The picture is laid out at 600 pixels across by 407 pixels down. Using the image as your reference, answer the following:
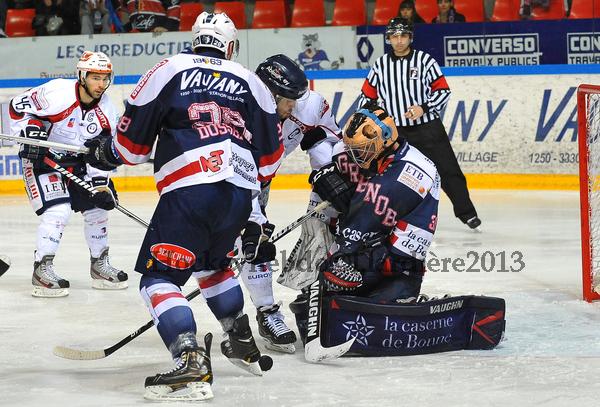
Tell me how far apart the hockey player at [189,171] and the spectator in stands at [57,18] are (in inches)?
267

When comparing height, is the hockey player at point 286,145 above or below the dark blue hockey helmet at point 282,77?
below

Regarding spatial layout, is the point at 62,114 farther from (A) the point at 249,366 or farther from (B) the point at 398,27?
(B) the point at 398,27

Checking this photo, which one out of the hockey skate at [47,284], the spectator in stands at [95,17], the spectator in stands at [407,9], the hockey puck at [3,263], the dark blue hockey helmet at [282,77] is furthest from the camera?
the spectator in stands at [95,17]

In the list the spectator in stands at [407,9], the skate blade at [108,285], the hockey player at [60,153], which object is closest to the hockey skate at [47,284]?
the hockey player at [60,153]

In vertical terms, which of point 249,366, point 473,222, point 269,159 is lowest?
point 473,222

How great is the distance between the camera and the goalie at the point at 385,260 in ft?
13.5

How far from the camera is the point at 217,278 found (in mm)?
3789

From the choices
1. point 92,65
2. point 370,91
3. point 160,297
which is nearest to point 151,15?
point 370,91

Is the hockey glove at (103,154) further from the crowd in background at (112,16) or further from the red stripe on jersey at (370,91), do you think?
the crowd in background at (112,16)

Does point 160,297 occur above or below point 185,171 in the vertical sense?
below

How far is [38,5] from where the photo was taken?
1091 centimetres

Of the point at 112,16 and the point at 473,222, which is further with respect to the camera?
the point at 112,16

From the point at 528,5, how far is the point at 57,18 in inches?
167

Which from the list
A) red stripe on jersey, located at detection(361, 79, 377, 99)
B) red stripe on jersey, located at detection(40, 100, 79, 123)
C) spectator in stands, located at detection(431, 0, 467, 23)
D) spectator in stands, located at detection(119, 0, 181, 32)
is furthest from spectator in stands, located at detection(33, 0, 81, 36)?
red stripe on jersey, located at detection(40, 100, 79, 123)
